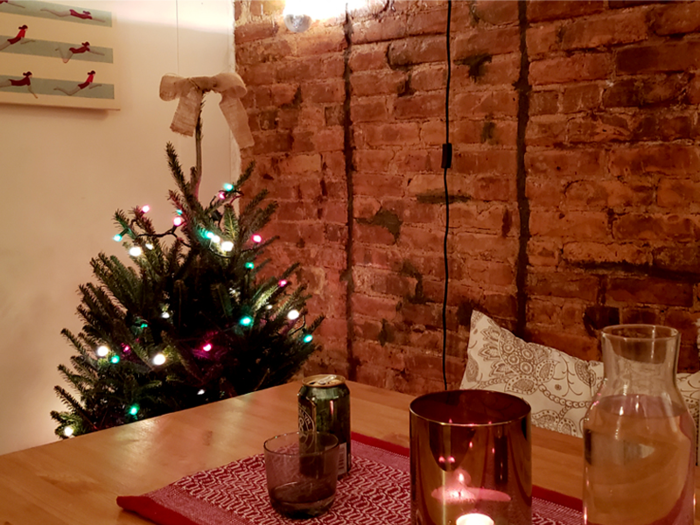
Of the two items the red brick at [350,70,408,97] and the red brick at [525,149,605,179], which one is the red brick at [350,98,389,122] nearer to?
the red brick at [350,70,408,97]

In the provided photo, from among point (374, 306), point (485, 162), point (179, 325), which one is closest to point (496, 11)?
point (485, 162)

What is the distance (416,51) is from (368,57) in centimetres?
Answer: 21

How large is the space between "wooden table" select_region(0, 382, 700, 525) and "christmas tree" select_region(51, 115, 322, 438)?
551 millimetres

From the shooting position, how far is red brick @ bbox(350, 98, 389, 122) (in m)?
2.34

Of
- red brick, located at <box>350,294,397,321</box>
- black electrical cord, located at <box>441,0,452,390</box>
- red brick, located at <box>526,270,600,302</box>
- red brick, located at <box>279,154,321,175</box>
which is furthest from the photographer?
red brick, located at <box>279,154,321,175</box>

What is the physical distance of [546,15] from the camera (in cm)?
192

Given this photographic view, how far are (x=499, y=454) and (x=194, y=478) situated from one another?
1.71ft

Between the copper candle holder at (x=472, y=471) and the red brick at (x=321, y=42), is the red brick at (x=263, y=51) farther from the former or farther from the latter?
the copper candle holder at (x=472, y=471)

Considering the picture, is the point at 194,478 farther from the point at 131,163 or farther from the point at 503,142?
→ the point at 131,163

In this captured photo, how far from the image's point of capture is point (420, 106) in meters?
2.23

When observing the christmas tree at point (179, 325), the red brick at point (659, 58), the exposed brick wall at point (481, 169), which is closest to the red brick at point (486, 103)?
the exposed brick wall at point (481, 169)

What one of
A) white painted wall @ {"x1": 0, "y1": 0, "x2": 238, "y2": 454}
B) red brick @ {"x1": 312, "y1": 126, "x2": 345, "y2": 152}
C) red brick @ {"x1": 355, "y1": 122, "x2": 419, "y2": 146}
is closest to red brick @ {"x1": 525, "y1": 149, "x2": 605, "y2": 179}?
red brick @ {"x1": 355, "y1": 122, "x2": 419, "y2": 146}

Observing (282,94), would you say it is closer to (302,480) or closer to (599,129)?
(599,129)

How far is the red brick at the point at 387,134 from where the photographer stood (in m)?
2.26
